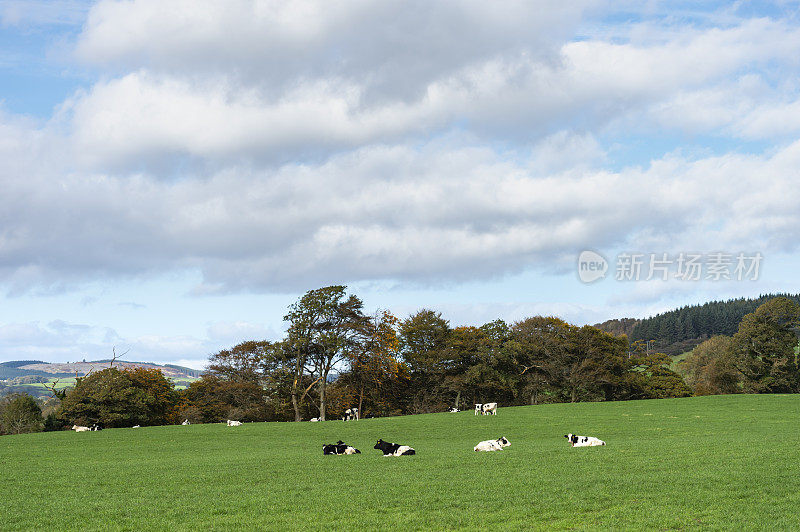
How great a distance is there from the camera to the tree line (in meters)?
56.0

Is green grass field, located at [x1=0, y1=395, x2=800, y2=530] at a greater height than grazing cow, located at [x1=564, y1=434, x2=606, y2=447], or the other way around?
green grass field, located at [x1=0, y1=395, x2=800, y2=530]

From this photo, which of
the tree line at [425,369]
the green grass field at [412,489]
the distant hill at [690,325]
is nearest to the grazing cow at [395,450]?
the green grass field at [412,489]

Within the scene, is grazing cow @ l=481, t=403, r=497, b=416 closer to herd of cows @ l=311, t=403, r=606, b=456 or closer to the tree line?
the tree line

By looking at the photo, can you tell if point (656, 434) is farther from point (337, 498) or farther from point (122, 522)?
point (122, 522)

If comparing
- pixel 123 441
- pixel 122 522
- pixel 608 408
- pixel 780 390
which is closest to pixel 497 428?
pixel 608 408

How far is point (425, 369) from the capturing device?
64812 millimetres

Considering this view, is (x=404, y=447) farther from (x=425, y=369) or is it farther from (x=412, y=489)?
(x=425, y=369)

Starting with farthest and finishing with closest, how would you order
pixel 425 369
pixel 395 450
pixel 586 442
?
pixel 425 369 → pixel 586 442 → pixel 395 450

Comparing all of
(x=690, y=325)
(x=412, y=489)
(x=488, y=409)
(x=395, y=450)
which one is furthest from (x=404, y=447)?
(x=690, y=325)

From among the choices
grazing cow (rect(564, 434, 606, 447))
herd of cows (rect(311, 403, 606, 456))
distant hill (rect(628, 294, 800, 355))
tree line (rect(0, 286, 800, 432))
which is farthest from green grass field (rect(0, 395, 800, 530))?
distant hill (rect(628, 294, 800, 355))

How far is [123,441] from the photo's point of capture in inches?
1254

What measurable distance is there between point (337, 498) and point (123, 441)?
80.8 ft

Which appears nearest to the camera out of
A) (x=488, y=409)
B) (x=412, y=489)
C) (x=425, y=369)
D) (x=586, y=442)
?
(x=412, y=489)

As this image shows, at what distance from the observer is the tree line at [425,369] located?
184 ft
